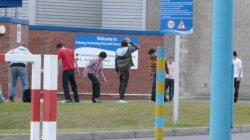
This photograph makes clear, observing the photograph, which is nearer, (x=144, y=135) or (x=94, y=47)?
(x=144, y=135)

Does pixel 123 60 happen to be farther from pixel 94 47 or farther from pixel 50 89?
pixel 50 89

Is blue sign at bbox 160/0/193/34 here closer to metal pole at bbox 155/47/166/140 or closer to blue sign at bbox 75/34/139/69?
metal pole at bbox 155/47/166/140

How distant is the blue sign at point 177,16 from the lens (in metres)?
15.9

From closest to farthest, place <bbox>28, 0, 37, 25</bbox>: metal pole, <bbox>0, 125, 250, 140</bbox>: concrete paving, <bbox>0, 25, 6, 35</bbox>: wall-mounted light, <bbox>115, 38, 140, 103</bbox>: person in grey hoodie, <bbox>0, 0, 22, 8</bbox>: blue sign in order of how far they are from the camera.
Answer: <bbox>0, 125, 250, 140</bbox>: concrete paving
<bbox>0, 0, 22, 8</bbox>: blue sign
<bbox>115, 38, 140, 103</bbox>: person in grey hoodie
<bbox>0, 25, 6, 35</bbox>: wall-mounted light
<bbox>28, 0, 37, 25</bbox>: metal pole

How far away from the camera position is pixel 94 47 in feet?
90.7

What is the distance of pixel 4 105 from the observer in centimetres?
1838

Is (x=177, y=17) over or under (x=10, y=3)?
under

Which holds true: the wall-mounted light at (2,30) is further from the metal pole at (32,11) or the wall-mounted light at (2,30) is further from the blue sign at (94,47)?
the metal pole at (32,11)

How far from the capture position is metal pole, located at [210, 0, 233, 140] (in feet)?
22.0

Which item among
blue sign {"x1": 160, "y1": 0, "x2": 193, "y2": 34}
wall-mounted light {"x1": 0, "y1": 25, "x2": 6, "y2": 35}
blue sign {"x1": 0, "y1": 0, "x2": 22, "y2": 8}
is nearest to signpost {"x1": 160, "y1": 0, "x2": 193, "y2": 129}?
blue sign {"x1": 160, "y1": 0, "x2": 193, "y2": 34}

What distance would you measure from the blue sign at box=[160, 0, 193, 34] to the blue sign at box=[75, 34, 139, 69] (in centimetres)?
1154

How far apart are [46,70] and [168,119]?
10568 millimetres

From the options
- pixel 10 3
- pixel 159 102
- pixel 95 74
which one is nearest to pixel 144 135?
pixel 10 3

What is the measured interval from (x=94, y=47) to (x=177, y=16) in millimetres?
11913
